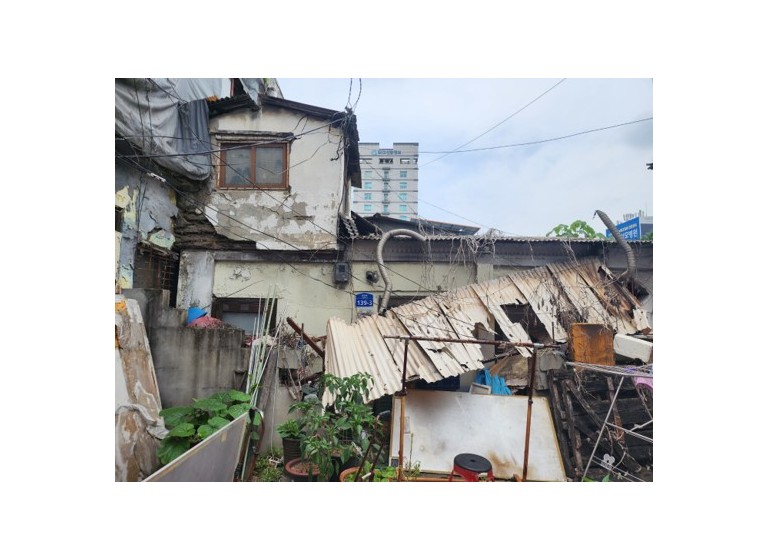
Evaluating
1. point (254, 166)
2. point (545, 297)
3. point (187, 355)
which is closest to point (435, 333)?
point (545, 297)

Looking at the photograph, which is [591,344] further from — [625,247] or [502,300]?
[625,247]

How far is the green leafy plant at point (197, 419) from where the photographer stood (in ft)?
11.3

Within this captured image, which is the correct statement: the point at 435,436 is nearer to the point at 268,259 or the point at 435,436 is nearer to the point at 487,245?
the point at 487,245

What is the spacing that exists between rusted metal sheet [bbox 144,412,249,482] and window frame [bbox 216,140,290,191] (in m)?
3.71

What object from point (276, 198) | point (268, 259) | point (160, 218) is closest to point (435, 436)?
point (268, 259)

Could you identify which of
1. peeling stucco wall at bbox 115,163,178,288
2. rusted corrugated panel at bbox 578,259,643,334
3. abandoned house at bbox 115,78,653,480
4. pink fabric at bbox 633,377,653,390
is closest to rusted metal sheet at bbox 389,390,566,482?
Result: abandoned house at bbox 115,78,653,480

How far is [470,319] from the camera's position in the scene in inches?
219

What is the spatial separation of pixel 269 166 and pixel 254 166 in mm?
229

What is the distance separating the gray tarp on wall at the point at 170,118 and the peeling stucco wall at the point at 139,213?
1.15 ft

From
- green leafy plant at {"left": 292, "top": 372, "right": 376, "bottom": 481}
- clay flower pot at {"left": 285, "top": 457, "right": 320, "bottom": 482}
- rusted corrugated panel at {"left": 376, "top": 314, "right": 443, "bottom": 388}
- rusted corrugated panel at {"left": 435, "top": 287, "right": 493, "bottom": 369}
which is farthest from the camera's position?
rusted corrugated panel at {"left": 435, "top": 287, "right": 493, "bottom": 369}

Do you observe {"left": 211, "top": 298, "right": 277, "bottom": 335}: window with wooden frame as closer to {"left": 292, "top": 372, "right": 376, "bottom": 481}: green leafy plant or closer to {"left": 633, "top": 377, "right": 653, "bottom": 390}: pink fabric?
{"left": 292, "top": 372, "right": 376, "bottom": 481}: green leafy plant

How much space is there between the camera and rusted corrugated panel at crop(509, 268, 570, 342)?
222 inches

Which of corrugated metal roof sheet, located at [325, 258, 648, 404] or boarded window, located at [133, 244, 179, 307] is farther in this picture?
boarded window, located at [133, 244, 179, 307]

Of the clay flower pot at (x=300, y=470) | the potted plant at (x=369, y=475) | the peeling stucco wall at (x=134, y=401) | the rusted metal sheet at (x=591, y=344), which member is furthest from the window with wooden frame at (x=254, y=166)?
the rusted metal sheet at (x=591, y=344)
